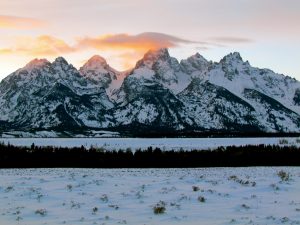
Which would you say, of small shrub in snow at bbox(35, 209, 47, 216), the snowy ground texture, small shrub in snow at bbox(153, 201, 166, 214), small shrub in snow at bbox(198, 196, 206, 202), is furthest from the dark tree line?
small shrub in snow at bbox(35, 209, 47, 216)

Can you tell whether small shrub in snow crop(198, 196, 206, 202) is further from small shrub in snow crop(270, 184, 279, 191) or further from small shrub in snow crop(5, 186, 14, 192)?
small shrub in snow crop(5, 186, 14, 192)

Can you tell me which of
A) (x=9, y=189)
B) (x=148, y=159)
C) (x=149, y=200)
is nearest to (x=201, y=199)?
(x=149, y=200)

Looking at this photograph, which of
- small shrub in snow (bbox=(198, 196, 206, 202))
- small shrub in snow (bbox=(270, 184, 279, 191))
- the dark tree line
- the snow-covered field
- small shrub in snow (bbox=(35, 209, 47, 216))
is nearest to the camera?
small shrub in snow (bbox=(35, 209, 47, 216))

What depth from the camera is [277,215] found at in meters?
22.8

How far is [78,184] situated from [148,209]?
32.8ft

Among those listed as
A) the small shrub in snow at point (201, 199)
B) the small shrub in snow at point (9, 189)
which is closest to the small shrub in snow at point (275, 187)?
the small shrub in snow at point (201, 199)

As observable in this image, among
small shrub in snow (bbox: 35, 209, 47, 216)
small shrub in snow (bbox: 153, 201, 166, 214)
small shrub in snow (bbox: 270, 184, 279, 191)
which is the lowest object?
small shrub in snow (bbox: 35, 209, 47, 216)

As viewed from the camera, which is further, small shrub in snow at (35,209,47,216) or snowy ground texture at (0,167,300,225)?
small shrub in snow at (35,209,47,216)

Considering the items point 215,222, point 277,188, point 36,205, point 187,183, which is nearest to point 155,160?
point 187,183

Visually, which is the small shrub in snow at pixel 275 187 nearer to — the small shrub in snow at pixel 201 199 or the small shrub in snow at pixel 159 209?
the small shrub in snow at pixel 201 199

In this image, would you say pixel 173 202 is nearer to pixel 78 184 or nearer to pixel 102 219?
pixel 102 219

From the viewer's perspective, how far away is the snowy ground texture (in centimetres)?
2236

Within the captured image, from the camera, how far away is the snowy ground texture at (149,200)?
22359 millimetres

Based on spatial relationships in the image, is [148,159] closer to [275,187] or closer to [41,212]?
[275,187]
